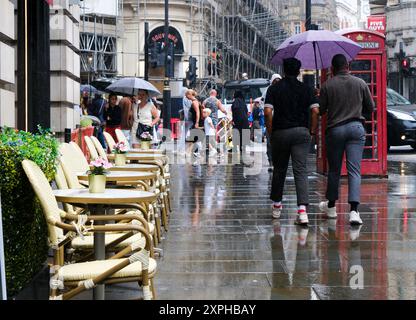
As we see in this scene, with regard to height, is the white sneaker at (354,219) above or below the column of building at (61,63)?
below

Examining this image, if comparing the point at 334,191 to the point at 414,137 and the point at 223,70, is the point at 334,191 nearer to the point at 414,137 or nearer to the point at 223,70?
the point at 414,137

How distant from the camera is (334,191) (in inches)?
380

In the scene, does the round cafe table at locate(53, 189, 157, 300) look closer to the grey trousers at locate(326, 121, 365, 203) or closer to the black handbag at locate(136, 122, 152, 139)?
the grey trousers at locate(326, 121, 365, 203)

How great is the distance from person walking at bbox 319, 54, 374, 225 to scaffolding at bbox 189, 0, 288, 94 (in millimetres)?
37043

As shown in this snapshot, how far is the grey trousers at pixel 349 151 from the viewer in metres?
9.39

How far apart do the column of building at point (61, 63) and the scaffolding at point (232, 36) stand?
32622 millimetres

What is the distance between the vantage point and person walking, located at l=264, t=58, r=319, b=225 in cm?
940

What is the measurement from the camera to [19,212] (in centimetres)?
524

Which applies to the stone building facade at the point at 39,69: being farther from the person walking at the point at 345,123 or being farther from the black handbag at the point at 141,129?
the person walking at the point at 345,123

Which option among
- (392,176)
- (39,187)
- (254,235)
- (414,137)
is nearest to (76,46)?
(392,176)

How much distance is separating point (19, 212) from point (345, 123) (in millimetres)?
5131

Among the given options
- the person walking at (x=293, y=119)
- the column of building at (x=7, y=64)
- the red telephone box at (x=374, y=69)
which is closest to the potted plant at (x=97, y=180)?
the column of building at (x=7, y=64)

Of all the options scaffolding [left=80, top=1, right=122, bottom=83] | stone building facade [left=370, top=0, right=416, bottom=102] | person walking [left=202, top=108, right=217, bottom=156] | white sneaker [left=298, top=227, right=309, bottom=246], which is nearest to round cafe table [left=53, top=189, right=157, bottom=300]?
white sneaker [left=298, top=227, right=309, bottom=246]
